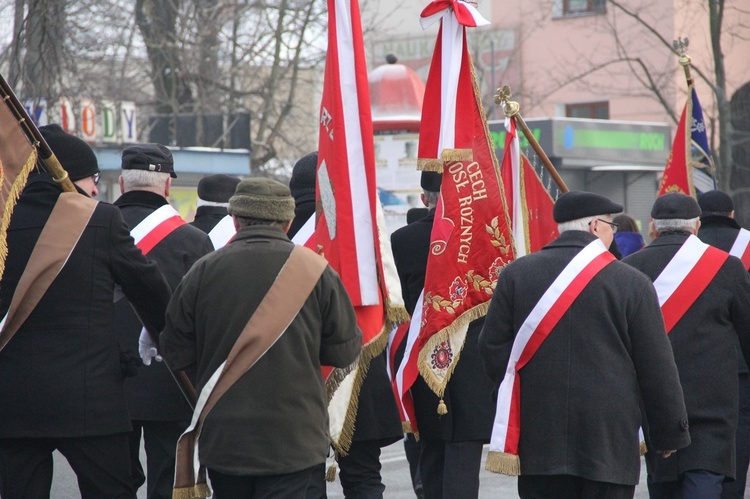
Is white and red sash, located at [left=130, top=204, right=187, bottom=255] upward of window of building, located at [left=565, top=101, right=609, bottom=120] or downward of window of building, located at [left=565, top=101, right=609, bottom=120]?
downward

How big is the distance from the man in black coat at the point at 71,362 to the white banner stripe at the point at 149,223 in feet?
4.05

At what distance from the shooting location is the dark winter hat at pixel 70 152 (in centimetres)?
512

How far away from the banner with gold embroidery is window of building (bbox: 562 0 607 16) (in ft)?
75.7

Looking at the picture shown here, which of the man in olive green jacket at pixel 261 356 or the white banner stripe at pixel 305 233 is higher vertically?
the white banner stripe at pixel 305 233

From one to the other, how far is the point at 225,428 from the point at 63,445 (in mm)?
768

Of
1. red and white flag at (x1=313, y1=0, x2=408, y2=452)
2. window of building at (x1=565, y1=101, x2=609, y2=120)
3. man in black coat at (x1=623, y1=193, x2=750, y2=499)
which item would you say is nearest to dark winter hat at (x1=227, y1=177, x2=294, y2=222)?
red and white flag at (x1=313, y1=0, x2=408, y2=452)

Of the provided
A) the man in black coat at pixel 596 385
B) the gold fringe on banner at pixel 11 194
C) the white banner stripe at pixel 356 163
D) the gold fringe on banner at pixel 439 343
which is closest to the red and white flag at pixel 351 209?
the white banner stripe at pixel 356 163

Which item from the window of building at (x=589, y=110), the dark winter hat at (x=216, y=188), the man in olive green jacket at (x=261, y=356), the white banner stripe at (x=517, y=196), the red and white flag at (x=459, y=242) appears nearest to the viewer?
the man in olive green jacket at (x=261, y=356)

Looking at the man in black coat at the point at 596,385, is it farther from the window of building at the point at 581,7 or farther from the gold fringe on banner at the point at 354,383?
the window of building at the point at 581,7

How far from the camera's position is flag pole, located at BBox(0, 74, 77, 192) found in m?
4.77

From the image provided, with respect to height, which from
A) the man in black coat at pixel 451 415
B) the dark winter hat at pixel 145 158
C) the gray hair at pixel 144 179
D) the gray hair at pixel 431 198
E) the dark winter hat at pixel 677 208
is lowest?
the man in black coat at pixel 451 415

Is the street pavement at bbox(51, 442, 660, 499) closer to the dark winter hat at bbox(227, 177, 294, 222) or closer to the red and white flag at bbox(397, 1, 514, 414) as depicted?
the red and white flag at bbox(397, 1, 514, 414)

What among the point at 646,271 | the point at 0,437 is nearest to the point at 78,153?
the point at 0,437

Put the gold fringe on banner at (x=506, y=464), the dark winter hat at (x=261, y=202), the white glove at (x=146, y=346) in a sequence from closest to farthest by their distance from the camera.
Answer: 1. the dark winter hat at (x=261, y=202)
2. the gold fringe on banner at (x=506, y=464)
3. the white glove at (x=146, y=346)
